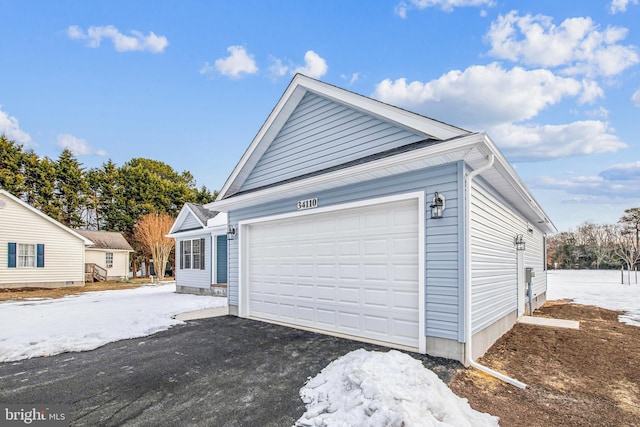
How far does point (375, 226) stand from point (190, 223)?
11.9 meters

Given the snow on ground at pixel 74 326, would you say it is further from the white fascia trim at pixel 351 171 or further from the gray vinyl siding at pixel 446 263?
the gray vinyl siding at pixel 446 263

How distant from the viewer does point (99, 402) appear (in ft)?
11.0

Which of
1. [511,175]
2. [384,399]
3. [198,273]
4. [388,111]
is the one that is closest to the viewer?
[384,399]

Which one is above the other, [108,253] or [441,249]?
[441,249]

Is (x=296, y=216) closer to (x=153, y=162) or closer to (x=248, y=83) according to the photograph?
(x=248, y=83)

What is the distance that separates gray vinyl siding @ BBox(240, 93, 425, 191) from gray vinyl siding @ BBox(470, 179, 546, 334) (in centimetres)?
163

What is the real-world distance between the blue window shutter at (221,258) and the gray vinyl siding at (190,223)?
58.0 inches

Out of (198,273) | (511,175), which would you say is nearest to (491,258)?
(511,175)

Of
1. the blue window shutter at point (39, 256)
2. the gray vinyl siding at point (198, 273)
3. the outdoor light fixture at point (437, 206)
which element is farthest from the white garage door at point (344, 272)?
the blue window shutter at point (39, 256)

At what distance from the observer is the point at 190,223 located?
590 inches

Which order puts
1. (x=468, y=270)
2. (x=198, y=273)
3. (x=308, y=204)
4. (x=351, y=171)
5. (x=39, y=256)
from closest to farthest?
(x=468, y=270) < (x=351, y=171) < (x=308, y=204) < (x=198, y=273) < (x=39, y=256)

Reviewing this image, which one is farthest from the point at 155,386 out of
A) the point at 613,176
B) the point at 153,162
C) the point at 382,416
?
the point at 613,176

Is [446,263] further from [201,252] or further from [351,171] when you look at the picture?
[201,252]

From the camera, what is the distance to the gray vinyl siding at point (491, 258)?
4750 millimetres
